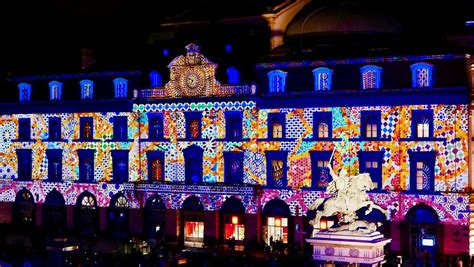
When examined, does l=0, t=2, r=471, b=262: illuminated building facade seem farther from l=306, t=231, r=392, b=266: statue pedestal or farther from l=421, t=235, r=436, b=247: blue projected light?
l=306, t=231, r=392, b=266: statue pedestal

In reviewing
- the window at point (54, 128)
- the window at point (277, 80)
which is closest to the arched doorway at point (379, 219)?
the window at point (277, 80)

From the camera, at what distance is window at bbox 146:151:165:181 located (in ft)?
228

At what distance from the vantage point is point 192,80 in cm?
6775

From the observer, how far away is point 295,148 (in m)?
64.4

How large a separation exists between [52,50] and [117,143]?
2342 centimetres

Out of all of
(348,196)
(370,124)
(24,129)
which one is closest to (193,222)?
(370,124)

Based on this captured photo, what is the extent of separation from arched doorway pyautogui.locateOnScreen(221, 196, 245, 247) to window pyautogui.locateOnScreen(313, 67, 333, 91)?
9924mm

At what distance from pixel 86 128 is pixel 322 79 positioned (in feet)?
65.8

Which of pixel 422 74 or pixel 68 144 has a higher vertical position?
pixel 422 74

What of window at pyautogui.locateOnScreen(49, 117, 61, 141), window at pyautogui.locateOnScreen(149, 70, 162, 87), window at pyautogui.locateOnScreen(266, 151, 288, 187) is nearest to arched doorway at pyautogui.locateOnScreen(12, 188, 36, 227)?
window at pyautogui.locateOnScreen(49, 117, 61, 141)

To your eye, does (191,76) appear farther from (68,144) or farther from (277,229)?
(277,229)

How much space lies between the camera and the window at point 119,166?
233 feet

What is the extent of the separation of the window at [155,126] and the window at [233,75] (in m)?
6.25

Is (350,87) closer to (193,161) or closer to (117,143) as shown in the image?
(193,161)
